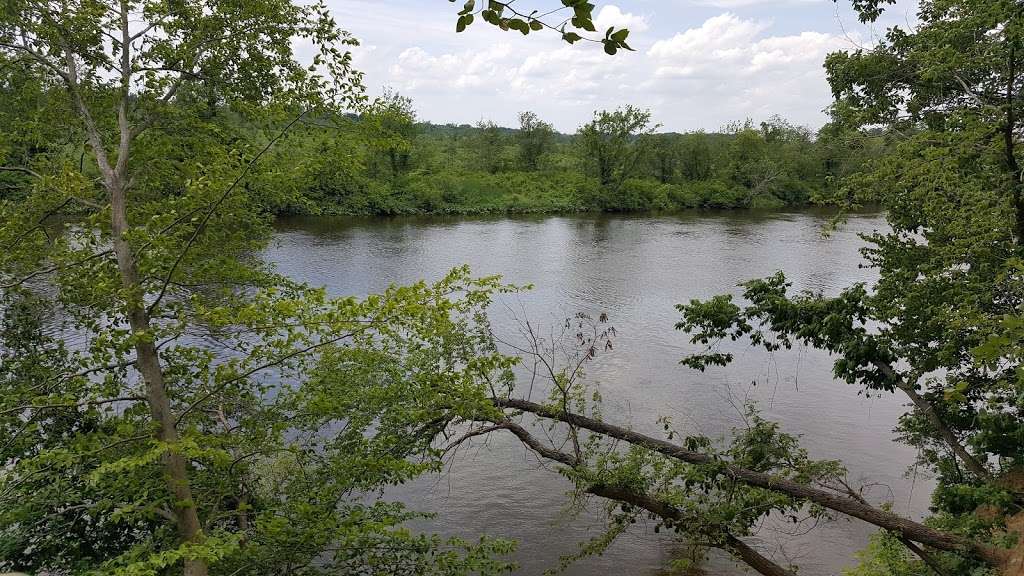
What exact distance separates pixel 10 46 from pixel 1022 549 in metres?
12.0

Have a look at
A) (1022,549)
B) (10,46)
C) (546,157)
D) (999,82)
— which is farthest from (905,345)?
(546,157)

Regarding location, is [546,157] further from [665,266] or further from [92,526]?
[92,526]

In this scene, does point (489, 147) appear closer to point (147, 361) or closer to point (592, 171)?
point (592, 171)

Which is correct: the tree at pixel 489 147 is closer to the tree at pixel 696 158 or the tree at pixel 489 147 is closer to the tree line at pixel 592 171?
the tree line at pixel 592 171

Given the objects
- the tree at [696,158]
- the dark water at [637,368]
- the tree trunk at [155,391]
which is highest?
the tree at [696,158]

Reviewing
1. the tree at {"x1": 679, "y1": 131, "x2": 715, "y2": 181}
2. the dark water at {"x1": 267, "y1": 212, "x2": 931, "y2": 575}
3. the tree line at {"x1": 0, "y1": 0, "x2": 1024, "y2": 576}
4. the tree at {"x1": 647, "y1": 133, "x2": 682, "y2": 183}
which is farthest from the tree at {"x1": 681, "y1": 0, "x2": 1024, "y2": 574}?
the tree at {"x1": 679, "y1": 131, "x2": 715, "y2": 181}

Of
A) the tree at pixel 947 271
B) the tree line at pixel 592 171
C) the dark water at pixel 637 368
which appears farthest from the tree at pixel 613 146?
the tree at pixel 947 271

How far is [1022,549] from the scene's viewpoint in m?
7.04

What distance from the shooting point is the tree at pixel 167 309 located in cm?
616

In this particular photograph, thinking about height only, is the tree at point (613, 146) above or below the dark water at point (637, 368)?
above

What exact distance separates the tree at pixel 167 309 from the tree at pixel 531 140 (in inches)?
2507

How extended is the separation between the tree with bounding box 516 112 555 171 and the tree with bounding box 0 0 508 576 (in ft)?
209

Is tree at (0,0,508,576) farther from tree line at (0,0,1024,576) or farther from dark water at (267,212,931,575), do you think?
dark water at (267,212,931,575)

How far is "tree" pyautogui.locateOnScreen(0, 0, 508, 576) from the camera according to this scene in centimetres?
616
